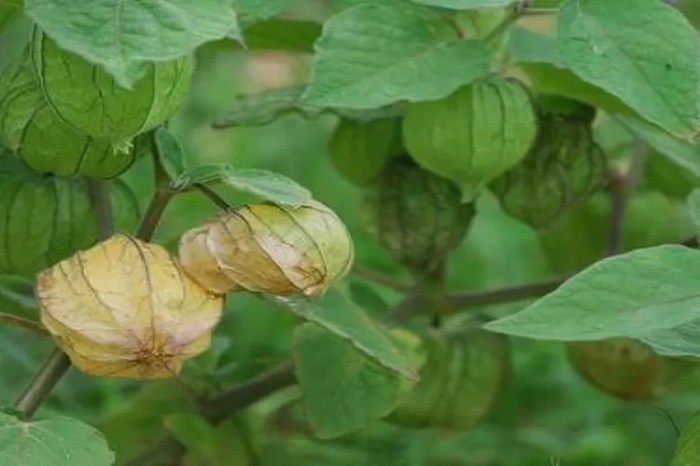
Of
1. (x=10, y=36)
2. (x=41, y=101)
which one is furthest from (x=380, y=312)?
(x=10, y=36)

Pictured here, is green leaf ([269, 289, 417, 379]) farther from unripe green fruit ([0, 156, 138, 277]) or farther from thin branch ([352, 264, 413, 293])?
thin branch ([352, 264, 413, 293])

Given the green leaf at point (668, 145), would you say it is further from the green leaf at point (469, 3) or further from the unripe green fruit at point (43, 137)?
the unripe green fruit at point (43, 137)

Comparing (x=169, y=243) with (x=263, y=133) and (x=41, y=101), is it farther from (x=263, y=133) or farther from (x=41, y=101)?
(x=263, y=133)

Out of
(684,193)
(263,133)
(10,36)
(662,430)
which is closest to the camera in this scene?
(684,193)

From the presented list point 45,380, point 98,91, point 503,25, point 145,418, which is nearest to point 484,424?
point 145,418

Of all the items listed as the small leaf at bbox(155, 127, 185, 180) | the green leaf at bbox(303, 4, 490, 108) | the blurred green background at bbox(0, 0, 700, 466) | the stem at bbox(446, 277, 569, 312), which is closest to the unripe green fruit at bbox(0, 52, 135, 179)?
the small leaf at bbox(155, 127, 185, 180)

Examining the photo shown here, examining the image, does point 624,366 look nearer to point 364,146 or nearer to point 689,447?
point 364,146
